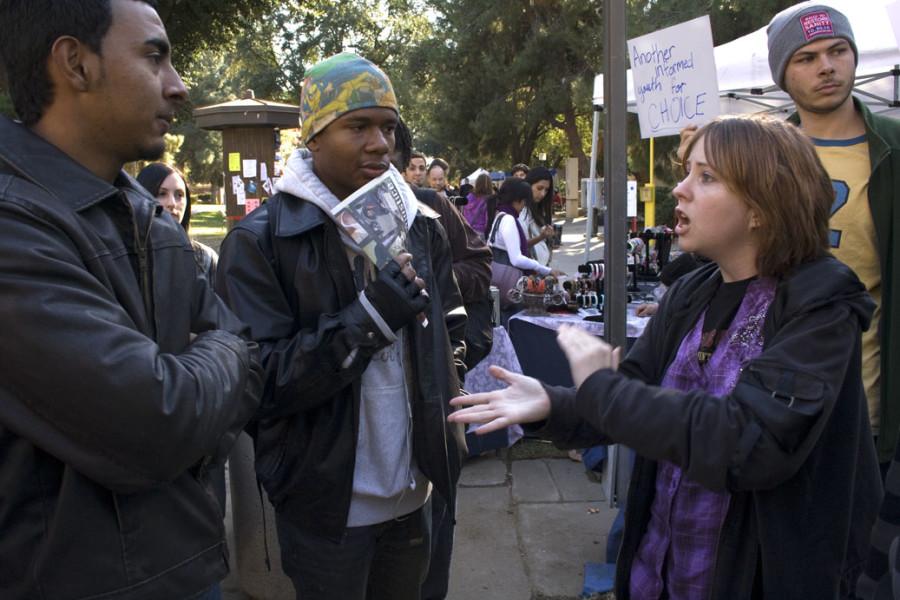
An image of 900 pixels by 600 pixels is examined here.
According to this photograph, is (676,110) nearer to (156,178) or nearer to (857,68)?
(857,68)

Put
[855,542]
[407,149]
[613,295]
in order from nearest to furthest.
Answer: [855,542] < [407,149] < [613,295]

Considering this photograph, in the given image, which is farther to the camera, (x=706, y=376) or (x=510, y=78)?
(x=510, y=78)

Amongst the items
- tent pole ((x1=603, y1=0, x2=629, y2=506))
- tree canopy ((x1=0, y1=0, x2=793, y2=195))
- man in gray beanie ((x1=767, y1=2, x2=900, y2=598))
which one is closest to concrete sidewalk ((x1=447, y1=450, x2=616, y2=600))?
tent pole ((x1=603, y1=0, x2=629, y2=506))

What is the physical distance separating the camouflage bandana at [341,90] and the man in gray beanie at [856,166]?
1.39 meters

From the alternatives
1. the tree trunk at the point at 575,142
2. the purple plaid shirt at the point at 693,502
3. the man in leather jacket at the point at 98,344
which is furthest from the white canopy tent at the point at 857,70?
the tree trunk at the point at 575,142

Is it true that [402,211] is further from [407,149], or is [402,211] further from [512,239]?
[512,239]

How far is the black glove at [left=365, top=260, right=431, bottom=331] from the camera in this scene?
1.89m

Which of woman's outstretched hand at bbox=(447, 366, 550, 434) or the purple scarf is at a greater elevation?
the purple scarf

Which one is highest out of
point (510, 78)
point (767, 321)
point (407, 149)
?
point (510, 78)

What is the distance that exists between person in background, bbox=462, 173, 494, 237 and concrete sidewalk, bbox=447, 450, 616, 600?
399cm

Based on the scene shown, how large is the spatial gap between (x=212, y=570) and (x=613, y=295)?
252 centimetres

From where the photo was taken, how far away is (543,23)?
93.7ft

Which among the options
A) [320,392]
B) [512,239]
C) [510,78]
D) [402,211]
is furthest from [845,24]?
[510,78]

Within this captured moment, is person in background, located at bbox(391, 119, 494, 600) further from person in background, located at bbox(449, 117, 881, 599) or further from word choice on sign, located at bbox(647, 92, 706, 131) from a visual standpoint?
word choice on sign, located at bbox(647, 92, 706, 131)
